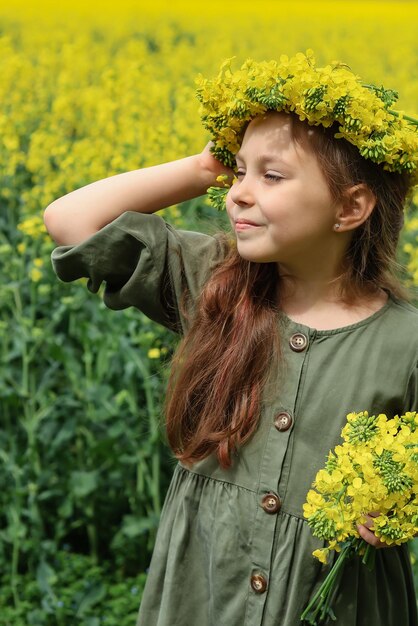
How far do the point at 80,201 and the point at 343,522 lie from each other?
2.78ft

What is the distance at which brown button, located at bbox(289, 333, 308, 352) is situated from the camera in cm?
200

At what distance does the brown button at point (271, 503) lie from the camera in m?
1.94

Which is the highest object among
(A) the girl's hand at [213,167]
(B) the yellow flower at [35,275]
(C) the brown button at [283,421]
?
(A) the girl's hand at [213,167]

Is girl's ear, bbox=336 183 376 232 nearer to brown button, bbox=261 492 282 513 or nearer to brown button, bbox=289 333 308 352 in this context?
brown button, bbox=289 333 308 352

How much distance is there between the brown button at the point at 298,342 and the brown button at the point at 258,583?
1.37 feet

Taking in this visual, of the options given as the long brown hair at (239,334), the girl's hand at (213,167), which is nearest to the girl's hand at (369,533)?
the long brown hair at (239,334)

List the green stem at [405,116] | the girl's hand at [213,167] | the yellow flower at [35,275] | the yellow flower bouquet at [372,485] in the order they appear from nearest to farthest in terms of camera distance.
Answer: the yellow flower bouquet at [372,485]
the green stem at [405,116]
the girl's hand at [213,167]
the yellow flower at [35,275]

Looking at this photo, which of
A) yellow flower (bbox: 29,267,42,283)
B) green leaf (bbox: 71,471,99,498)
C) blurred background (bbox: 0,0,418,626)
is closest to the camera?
yellow flower (bbox: 29,267,42,283)

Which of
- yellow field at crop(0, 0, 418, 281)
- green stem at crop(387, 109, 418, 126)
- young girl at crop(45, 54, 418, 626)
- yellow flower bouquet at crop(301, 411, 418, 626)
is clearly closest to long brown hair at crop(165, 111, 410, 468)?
young girl at crop(45, 54, 418, 626)

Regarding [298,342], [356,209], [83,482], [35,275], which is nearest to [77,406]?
[83,482]

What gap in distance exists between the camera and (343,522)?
1693 mm

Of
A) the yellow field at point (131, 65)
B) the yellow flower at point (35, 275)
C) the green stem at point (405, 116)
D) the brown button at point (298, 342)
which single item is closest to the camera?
the green stem at point (405, 116)

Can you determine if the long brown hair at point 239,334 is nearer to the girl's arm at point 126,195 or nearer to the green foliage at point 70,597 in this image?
the girl's arm at point 126,195

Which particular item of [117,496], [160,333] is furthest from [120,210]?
[117,496]
